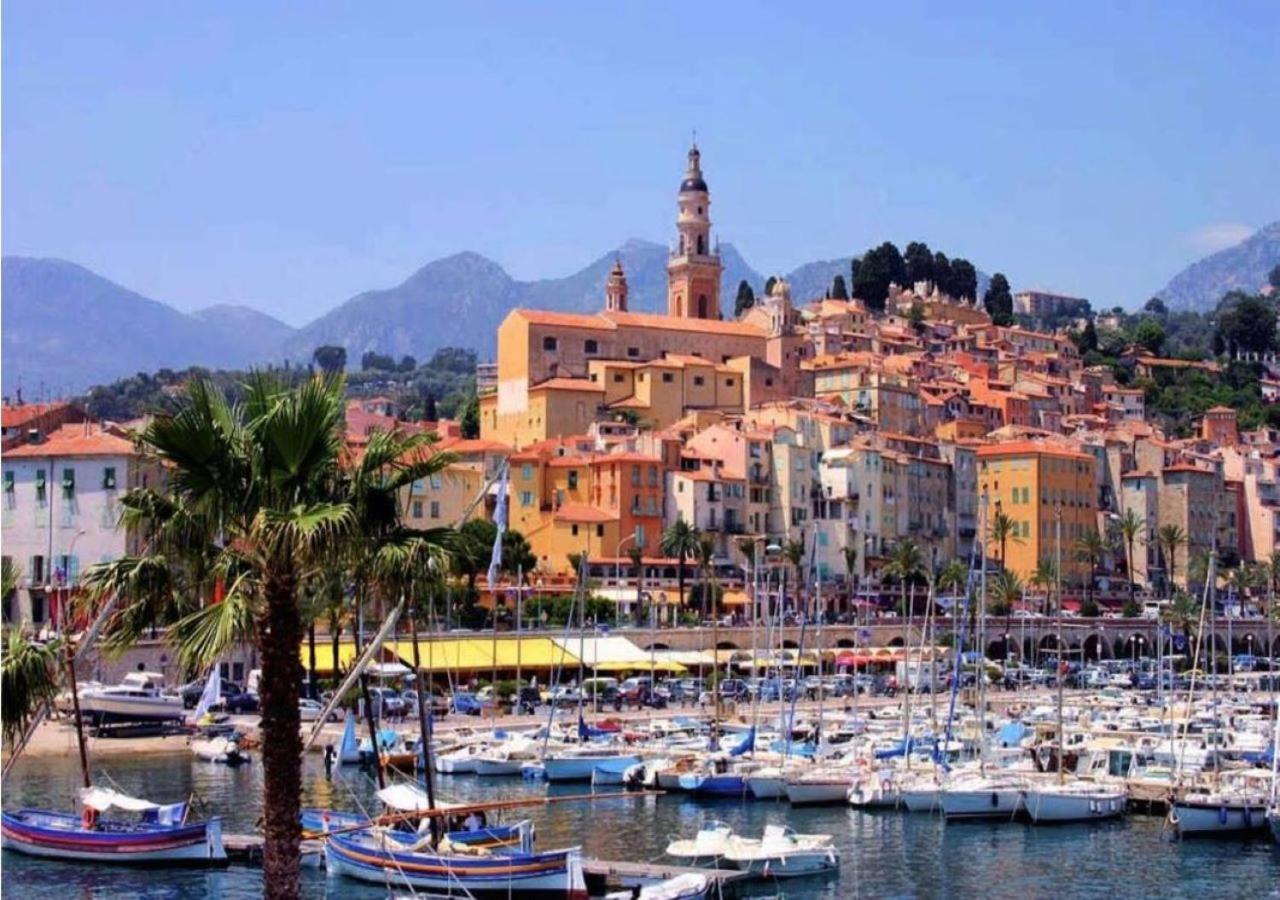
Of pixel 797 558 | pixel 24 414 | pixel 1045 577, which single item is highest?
pixel 24 414

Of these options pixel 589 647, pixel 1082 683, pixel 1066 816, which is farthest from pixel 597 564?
pixel 1066 816

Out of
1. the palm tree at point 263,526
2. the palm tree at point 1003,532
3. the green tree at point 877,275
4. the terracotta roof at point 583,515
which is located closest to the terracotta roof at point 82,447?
the terracotta roof at point 583,515

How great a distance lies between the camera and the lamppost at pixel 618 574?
95438 mm

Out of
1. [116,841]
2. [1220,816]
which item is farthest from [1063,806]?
[116,841]

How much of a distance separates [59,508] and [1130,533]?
234 feet

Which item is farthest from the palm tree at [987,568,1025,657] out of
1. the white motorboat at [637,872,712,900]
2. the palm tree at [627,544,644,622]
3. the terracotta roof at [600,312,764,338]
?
the white motorboat at [637,872,712,900]

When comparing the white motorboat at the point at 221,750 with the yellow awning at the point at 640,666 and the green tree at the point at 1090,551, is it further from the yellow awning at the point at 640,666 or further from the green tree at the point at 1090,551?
the green tree at the point at 1090,551

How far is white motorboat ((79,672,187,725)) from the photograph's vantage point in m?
65.7

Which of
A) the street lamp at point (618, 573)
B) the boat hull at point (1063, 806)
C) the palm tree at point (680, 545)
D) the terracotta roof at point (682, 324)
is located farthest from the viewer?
the terracotta roof at point (682, 324)

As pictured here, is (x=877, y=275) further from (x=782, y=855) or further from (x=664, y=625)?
(x=782, y=855)

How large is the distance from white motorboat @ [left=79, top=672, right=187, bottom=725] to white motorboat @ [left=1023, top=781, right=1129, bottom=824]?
3237cm

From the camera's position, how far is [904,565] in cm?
10675

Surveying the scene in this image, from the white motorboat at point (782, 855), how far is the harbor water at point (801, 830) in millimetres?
403

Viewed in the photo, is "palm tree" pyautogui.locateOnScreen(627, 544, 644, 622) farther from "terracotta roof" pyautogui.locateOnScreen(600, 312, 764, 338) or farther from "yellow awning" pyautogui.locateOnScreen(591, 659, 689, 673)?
"terracotta roof" pyautogui.locateOnScreen(600, 312, 764, 338)
